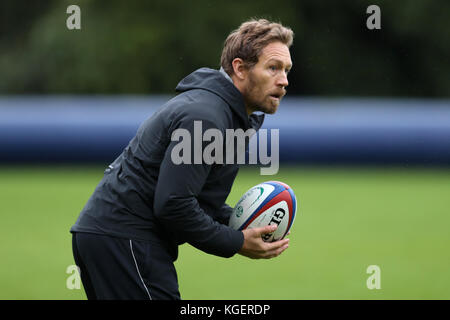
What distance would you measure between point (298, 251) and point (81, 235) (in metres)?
5.76

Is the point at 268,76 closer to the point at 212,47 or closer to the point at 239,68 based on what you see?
the point at 239,68

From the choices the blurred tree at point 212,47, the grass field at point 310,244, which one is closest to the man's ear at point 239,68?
the grass field at point 310,244

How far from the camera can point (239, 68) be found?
471 centimetres

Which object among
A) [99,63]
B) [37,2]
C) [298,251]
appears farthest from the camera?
[37,2]

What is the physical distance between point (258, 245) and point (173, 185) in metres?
0.79

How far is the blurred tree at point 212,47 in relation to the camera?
84.5ft

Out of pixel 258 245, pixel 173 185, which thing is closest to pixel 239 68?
pixel 173 185

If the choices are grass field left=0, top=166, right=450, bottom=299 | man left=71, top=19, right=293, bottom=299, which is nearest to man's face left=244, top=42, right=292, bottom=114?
man left=71, top=19, right=293, bottom=299

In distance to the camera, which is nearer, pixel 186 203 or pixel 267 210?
pixel 186 203

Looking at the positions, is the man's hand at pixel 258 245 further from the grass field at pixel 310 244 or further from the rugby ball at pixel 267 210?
the grass field at pixel 310 244

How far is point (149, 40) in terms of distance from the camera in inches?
1034

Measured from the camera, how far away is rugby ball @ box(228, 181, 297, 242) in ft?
16.7
